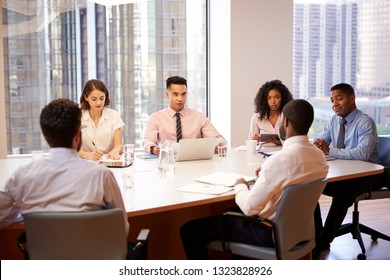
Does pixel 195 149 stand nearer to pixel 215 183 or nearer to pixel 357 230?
pixel 215 183

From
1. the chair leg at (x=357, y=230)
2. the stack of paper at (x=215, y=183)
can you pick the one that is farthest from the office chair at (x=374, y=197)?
the stack of paper at (x=215, y=183)

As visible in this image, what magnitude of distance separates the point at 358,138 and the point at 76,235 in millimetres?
2864

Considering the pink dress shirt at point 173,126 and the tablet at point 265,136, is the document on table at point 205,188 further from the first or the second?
the tablet at point 265,136

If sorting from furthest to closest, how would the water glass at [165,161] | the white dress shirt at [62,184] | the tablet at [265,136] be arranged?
the tablet at [265,136]
the water glass at [165,161]
the white dress shirt at [62,184]

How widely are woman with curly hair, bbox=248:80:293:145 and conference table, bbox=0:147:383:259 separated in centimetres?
92

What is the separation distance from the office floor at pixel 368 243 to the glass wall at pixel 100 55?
2.29 meters

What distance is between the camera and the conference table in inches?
117

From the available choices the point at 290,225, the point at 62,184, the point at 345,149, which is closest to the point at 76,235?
the point at 62,184

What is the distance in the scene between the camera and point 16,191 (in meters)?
2.45

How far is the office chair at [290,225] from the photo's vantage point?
285cm

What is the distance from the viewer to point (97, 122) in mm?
4613

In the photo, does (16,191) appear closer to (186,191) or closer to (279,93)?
(186,191)
